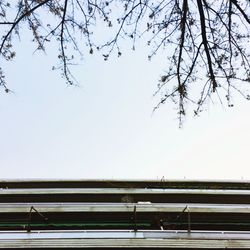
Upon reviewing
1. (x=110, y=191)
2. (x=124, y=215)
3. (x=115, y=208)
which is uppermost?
(x=110, y=191)

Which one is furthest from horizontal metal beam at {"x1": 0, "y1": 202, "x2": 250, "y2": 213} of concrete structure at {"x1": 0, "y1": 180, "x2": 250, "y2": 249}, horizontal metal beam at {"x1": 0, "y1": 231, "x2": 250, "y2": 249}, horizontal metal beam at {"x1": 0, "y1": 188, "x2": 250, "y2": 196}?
horizontal metal beam at {"x1": 0, "y1": 231, "x2": 250, "y2": 249}

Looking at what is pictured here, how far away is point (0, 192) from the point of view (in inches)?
636

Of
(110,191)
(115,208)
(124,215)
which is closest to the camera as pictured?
(124,215)

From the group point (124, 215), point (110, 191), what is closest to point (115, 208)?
point (124, 215)

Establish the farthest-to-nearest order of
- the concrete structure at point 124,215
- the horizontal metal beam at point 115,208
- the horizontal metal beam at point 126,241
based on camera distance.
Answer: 1. the horizontal metal beam at point 115,208
2. the concrete structure at point 124,215
3. the horizontal metal beam at point 126,241

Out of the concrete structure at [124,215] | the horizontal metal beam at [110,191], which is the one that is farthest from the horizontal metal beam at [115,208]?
the horizontal metal beam at [110,191]

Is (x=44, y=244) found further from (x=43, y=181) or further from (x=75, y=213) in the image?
(x=43, y=181)

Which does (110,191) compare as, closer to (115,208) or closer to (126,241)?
(115,208)

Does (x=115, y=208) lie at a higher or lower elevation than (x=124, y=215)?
higher

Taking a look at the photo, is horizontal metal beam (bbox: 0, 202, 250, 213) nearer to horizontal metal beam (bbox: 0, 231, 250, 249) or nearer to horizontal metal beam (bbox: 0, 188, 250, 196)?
horizontal metal beam (bbox: 0, 188, 250, 196)

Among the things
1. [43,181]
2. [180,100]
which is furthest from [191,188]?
[180,100]

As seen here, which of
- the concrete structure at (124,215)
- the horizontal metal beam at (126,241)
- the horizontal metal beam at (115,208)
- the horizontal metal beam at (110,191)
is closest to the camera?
the horizontal metal beam at (126,241)

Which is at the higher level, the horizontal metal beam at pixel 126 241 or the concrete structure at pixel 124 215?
the concrete structure at pixel 124 215

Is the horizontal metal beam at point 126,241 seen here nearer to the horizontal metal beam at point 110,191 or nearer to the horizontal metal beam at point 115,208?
the horizontal metal beam at point 115,208
